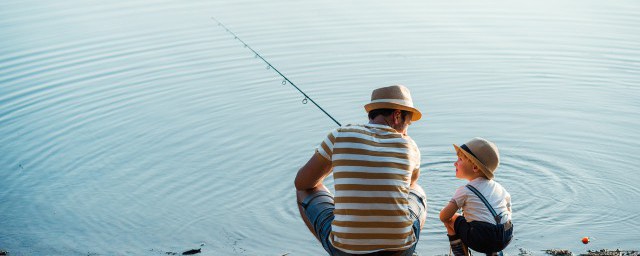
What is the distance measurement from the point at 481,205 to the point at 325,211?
805mm

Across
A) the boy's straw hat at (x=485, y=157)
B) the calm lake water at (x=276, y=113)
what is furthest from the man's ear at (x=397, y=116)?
the calm lake water at (x=276, y=113)

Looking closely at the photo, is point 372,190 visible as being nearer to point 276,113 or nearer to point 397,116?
point 397,116

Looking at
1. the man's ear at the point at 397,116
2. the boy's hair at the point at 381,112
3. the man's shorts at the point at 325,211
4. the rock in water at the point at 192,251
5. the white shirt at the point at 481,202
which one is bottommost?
the white shirt at the point at 481,202

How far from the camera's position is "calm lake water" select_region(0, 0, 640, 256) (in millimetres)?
5965

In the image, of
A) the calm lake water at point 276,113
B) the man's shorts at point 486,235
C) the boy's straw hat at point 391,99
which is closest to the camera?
the boy's straw hat at point 391,99

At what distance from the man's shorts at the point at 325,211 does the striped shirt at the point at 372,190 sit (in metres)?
0.22

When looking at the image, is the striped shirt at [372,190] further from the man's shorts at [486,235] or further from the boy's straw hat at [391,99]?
the man's shorts at [486,235]

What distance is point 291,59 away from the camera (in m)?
10.5

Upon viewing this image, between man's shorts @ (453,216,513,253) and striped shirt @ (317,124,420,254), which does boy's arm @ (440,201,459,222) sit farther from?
striped shirt @ (317,124,420,254)

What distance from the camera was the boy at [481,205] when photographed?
4.11 m

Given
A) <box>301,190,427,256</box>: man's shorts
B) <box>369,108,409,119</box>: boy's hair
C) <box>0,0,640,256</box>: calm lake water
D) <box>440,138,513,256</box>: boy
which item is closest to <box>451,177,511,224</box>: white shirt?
<box>440,138,513,256</box>: boy

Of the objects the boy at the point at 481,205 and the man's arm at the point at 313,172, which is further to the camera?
the boy at the point at 481,205

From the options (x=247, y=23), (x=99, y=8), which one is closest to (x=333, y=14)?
(x=247, y=23)

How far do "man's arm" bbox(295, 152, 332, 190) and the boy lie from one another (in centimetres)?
76
